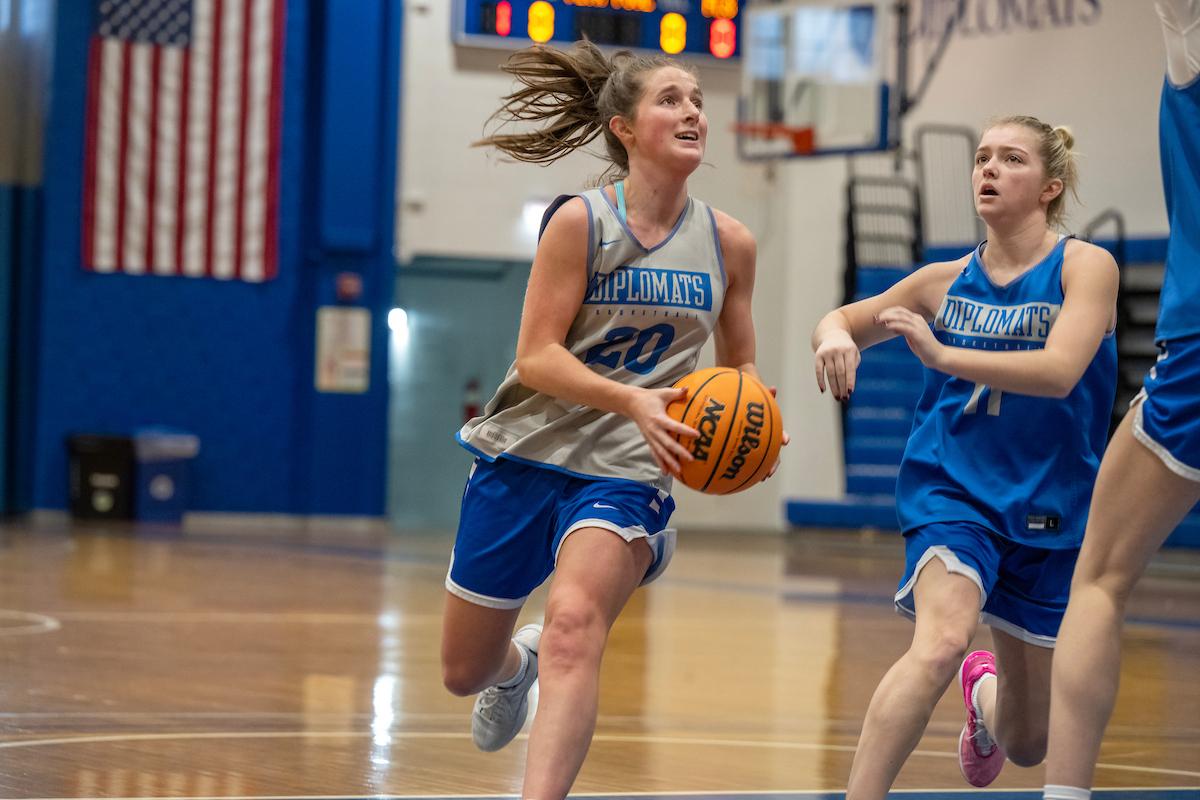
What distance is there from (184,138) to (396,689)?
9.99m

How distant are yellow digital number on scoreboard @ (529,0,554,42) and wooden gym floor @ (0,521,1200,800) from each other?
5688 mm

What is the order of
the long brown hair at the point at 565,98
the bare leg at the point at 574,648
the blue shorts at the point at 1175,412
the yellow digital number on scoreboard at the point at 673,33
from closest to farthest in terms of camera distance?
the blue shorts at the point at 1175,412 < the bare leg at the point at 574,648 < the long brown hair at the point at 565,98 < the yellow digital number on scoreboard at the point at 673,33

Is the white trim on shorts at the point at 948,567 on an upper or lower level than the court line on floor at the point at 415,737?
upper

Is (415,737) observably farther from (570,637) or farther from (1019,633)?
(1019,633)

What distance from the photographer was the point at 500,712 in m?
3.93

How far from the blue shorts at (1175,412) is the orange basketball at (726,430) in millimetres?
646

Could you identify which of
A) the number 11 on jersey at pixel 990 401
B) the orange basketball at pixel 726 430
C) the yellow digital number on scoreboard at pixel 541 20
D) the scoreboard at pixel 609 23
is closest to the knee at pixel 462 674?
the orange basketball at pixel 726 430

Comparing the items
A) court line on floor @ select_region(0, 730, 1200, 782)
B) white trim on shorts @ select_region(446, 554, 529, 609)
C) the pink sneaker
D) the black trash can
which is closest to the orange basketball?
white trim on shorts @ select_region(446, 554, 529, 609)

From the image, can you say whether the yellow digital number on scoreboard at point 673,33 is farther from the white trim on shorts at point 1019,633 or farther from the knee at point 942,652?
the knee at point 942,652

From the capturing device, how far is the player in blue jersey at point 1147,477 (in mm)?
2885

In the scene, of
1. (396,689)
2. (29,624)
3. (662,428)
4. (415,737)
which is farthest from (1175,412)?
(29,624)

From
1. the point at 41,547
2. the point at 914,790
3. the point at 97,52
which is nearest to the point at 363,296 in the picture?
the point at 97,52

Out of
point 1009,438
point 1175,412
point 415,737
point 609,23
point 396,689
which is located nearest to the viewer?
point 1175,412

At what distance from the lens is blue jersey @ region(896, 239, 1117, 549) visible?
10.9ft
